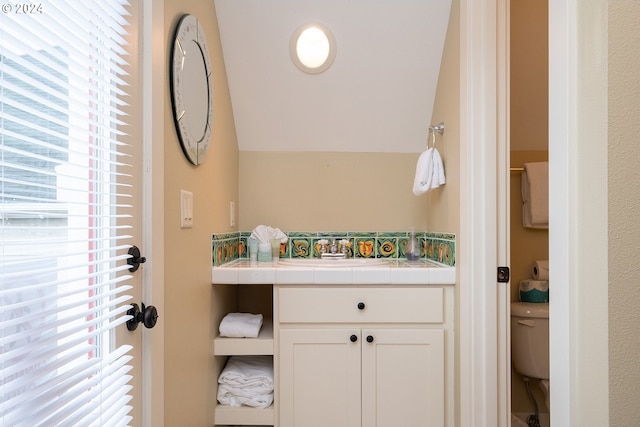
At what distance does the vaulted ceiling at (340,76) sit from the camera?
79.2 inches

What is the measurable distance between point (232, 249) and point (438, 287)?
3.47 ft

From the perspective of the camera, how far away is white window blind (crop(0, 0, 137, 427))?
2.13 feet

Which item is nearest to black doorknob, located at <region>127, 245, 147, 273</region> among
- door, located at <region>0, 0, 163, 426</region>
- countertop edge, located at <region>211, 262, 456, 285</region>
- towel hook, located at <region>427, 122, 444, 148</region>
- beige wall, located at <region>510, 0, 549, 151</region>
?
door, located at <region>0, 0, 163, 426</region>

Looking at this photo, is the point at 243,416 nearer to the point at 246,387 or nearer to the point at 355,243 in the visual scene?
the point at 246,387

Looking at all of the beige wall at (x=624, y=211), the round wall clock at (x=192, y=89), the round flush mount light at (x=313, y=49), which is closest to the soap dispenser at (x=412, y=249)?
the round flush mount light at (x=313, y=49)

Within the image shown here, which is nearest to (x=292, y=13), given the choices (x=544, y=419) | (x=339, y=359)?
(x=339, y=359)

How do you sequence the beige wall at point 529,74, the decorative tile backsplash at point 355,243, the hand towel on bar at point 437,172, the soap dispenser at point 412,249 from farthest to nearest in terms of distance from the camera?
the decorative tile backsplash at point 355,243
the soap dispenser at point 412,249
the beige wall at point 529,74
the hand towel on bar at point 437,172

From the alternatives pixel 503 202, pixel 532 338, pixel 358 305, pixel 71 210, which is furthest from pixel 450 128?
pixel 71 210

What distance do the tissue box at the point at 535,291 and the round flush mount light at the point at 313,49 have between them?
159cm

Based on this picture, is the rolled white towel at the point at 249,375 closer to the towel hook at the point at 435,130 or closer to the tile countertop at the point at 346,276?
the tile countertop at the point at 346,276

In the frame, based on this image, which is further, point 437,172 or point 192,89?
point 437,172

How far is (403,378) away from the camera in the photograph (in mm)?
1768

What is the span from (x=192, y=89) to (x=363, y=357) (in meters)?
1.28

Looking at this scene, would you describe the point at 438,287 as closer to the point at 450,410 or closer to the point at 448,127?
the point at 450,410
